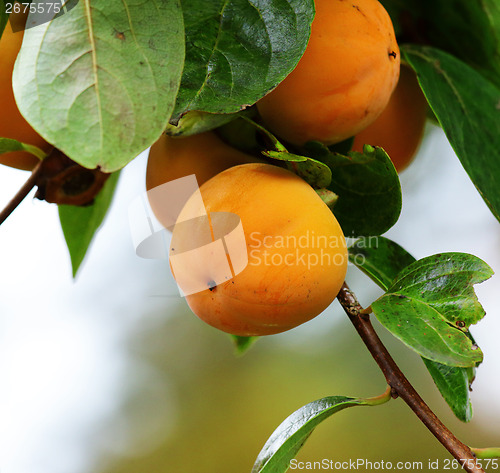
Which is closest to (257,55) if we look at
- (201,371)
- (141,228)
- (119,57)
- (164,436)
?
(119,57)

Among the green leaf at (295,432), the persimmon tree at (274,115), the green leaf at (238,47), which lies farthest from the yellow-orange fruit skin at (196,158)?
the green leaf at (295,432)

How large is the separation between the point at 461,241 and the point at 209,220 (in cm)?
183

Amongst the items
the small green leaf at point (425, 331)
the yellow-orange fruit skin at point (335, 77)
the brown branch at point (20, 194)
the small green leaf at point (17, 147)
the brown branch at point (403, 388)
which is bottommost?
the brown branch at point (403, 388)

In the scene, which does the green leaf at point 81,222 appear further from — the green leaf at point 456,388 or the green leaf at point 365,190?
the green leaf at point 456,388

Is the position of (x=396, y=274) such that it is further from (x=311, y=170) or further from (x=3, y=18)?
(x=3, y=18)

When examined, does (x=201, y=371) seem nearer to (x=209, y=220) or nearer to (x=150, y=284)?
(x=150, y=284)

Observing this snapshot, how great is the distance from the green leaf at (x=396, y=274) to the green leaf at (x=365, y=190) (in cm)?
6

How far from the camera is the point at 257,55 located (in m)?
0.45

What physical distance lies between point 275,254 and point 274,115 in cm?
13

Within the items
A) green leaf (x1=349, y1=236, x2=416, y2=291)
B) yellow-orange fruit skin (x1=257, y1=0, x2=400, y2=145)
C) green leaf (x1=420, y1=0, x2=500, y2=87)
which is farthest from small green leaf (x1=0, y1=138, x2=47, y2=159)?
green leaf (x1=420, y1=0, x2=500, y2=87)

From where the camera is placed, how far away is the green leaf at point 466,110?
1.82 ft

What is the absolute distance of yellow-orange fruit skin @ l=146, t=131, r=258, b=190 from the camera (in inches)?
21.4

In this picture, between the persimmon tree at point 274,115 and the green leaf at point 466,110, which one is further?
the green leaf at point 466,110

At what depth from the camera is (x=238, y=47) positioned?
457mm
